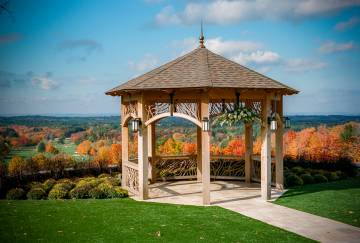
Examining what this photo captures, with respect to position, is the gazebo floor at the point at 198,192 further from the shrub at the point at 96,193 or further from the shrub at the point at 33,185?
Answer: the shrub at the point at 33,185

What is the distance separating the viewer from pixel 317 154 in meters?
18.3

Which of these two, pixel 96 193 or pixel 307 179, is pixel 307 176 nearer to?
pixel 307 179

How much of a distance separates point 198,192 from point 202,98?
3.87 metres

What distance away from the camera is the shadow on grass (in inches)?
511

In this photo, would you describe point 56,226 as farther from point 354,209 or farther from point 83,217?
point 354,209

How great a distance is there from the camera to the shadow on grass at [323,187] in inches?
511

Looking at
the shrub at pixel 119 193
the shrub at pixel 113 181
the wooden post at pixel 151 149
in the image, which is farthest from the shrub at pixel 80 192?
the wooden post at pixel 151 149

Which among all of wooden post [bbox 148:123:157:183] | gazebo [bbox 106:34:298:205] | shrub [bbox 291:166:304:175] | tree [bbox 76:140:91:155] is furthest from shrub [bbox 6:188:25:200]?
shrub [bbox 291:166:304:175]

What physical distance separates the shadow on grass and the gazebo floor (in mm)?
488

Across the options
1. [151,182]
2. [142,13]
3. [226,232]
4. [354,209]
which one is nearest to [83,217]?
[226,232]

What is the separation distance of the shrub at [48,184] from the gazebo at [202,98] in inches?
112

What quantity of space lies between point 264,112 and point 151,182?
5.79 meters

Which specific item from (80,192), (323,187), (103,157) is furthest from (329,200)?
(103,157)

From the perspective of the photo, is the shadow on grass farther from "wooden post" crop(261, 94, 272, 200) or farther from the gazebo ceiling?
the gazebo ceiling
